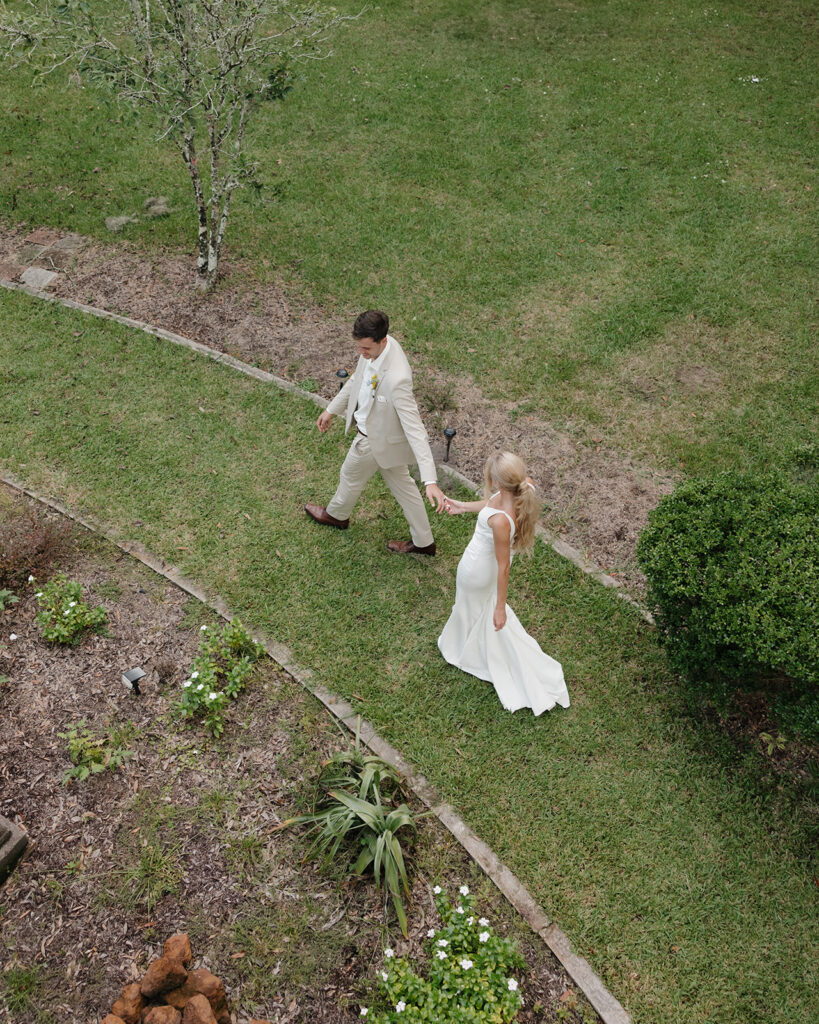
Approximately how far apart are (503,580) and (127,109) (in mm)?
6466

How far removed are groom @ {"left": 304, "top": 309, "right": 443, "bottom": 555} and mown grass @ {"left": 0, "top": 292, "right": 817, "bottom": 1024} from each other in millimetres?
486

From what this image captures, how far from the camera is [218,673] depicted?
18.8ft

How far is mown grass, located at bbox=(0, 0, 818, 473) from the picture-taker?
28.1ft

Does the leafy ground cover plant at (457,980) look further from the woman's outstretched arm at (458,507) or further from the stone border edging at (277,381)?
the stone border edging at (277,381)

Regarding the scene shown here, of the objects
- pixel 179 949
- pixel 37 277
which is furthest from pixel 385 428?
pixel 37 277

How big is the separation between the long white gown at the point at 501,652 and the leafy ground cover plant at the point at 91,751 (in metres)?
2.54

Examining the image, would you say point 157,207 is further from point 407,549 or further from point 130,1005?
point 130,1005

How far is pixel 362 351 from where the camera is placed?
19.0 ft

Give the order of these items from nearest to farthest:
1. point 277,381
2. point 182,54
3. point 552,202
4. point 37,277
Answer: point 182,54, point 277,381, point 37,277, point 552,202

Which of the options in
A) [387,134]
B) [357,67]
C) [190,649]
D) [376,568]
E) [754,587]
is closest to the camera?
[754,587]

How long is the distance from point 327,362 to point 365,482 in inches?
105

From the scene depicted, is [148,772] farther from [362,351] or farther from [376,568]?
[362,351]

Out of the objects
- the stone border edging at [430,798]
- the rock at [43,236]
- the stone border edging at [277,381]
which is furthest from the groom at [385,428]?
the rock at [43,236]

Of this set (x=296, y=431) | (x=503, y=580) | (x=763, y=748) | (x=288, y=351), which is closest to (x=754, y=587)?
(x=763, y=748)
